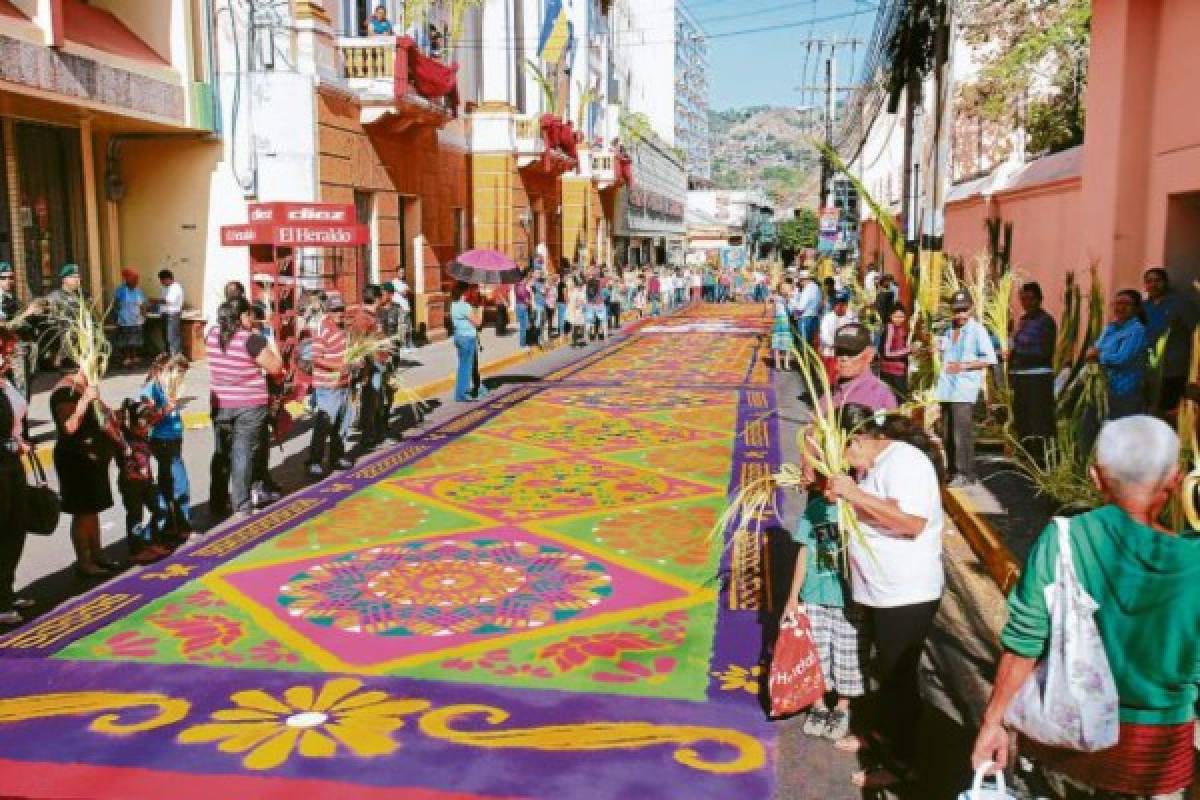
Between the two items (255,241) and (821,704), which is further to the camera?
(255,241)

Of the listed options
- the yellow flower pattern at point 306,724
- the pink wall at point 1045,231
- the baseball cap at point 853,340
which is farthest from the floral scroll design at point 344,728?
the pink wall at point 1045,231

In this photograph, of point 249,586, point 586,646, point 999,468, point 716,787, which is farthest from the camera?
point 999,468

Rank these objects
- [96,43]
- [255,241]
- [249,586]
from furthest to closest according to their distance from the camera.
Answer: [96,43], [255,241], [249,586]

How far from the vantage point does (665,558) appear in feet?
23.4

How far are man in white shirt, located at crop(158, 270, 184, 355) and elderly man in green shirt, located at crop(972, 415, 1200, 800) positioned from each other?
50.4ft

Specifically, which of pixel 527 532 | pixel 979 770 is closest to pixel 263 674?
pixel 527 532

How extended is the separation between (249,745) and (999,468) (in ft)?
24.4

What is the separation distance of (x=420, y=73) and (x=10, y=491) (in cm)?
1615

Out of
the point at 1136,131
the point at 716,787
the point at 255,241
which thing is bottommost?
the point at 716,787

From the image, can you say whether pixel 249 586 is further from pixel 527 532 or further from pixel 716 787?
pixel 716 787

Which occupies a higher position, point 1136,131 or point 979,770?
point 1136,131

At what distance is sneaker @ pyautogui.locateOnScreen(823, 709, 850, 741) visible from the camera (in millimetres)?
4551

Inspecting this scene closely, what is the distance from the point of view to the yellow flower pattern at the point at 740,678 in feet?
16.5

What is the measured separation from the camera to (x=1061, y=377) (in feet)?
32.2
